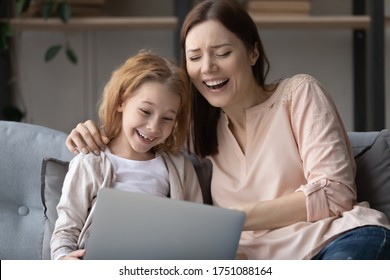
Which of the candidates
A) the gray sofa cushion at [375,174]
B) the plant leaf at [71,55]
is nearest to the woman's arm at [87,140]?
the gray sofa cushion at [375,174]

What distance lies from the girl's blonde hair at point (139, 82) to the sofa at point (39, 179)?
6.6 inches

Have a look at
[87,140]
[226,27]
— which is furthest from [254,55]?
[87,140]

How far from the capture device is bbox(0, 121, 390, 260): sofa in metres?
1.76

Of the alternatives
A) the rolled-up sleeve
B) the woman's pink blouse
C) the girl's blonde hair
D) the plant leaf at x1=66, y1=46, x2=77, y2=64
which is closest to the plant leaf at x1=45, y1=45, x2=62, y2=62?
the plant leaf at x1=66, y1=46, x2=77, y2=64

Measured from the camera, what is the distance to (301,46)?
3.36 metres

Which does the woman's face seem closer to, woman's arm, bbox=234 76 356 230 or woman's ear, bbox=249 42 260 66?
woman's ear, bbox=249 42 260 66

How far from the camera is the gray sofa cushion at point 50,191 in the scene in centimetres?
175

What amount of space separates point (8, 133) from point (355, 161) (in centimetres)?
96

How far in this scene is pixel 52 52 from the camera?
3090mm

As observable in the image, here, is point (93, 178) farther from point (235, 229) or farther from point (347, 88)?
point (347, 88)

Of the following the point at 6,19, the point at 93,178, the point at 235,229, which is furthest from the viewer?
the point at 6,19

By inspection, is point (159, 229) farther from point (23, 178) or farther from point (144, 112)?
point (23, 178)

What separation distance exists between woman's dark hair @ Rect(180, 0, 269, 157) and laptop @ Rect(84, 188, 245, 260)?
60 cm
